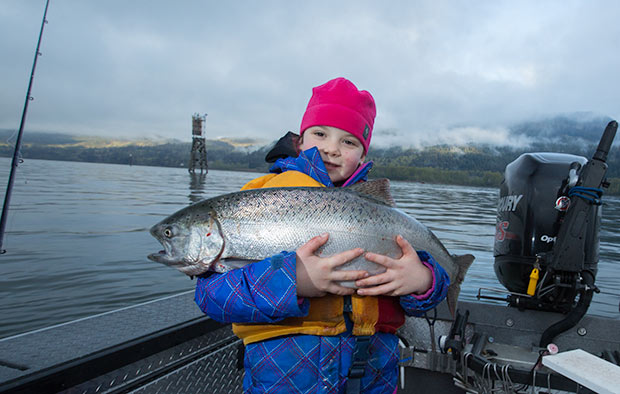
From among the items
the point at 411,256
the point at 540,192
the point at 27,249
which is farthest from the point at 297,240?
the point at 27,249

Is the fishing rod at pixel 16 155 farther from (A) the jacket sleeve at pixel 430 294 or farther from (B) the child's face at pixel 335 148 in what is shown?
(A) the jacket sleeve at pixel 430 294

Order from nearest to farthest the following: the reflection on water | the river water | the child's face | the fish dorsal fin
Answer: the fish dorsal fin → the child's face → the river water → the reflection on water

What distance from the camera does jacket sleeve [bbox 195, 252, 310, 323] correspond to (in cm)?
159

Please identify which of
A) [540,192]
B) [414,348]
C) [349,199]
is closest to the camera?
[349,199]

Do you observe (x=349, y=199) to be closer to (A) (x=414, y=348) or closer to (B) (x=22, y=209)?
(A) (x=414, y=348)

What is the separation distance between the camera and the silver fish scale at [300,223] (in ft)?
5.77

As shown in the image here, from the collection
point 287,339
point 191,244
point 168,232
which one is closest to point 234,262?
point 191,244

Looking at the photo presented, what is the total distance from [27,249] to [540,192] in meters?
9.92

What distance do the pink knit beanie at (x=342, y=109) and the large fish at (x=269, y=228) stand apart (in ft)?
1.95

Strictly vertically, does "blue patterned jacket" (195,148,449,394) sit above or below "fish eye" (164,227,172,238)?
→ below

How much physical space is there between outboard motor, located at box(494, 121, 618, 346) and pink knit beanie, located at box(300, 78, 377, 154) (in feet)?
7.92

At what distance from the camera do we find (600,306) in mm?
7270

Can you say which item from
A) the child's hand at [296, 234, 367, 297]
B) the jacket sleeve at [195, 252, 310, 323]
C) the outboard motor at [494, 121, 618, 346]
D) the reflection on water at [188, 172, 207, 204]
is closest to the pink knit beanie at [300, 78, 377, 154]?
the child's hand at [296, 234, 367, 297]

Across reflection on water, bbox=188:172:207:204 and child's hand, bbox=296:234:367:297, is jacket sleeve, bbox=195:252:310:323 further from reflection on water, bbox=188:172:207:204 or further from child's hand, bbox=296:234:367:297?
reflection on water, bbox=188:172:207:204
